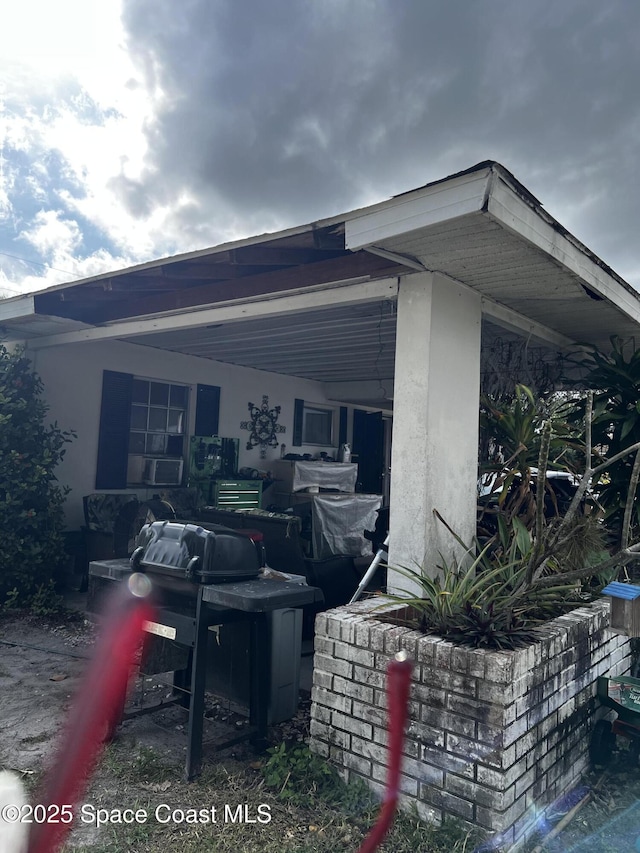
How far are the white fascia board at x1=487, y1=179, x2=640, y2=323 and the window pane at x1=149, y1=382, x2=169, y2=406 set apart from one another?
5.70 metres

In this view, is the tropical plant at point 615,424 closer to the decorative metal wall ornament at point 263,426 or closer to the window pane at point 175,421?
the decorative metal wall ornament at point 263,426

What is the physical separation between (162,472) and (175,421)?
2.57 ft

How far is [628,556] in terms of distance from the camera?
7.76ft

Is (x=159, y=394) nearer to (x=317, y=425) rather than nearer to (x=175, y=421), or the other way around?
(x=175, y=421)

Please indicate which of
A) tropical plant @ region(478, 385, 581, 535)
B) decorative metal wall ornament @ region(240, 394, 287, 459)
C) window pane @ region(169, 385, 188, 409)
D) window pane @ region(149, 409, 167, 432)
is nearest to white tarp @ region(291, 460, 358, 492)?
decorative metal wall ornament @ region(240, 394, 287, 459)

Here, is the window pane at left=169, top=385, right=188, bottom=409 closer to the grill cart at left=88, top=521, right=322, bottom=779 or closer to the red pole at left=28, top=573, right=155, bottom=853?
the red pole at left=28, top=573, right=155, bottom=853

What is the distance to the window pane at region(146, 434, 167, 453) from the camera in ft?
24.5

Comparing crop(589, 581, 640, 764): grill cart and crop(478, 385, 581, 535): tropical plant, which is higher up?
crop(478, 385, 581, 535): tropical plant

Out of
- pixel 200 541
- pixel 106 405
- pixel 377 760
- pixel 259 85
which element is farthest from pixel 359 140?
pixel 377 760

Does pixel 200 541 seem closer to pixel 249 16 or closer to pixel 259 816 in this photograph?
pixel 259 816

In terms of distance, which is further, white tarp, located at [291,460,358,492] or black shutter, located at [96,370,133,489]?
white tarp, located at [291,460,358,492]

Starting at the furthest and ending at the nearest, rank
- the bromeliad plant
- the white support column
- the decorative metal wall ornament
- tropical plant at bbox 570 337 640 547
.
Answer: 1. the decorative metal wall ornament
2. tropical plant at bbox 570 337 640 547
3. the white support column
4. the bromeliad plant

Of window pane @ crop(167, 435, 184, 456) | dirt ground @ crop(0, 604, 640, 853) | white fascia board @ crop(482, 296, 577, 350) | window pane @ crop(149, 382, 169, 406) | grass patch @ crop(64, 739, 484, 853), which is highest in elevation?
white fascia board @ crop(482, 296, 577, 350)

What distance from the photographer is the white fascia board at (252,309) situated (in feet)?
11.6
